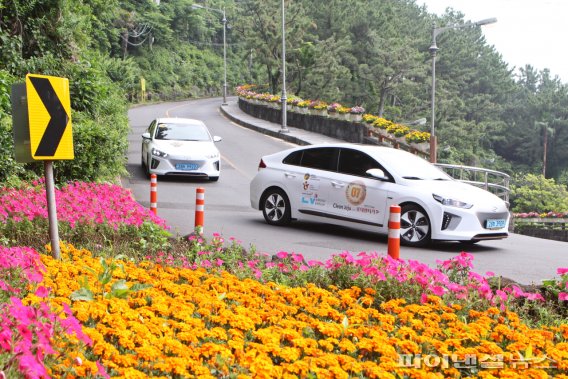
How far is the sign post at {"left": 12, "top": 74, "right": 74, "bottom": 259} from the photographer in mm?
6703

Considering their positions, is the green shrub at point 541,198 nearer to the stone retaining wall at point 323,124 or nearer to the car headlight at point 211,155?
the stone retaining wall at point 323,124

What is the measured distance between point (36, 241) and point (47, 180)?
4.73 ft

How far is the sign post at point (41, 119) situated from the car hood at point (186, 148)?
1257cm

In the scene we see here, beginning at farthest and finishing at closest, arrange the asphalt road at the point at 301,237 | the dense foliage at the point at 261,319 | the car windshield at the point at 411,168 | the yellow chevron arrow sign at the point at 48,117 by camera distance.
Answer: the car windshield at the point at 411,168, the asphalt road at the point at 301,237, the yellow chevron arrow sign at the point at 48,117, the dense foliage at the point at 261,319

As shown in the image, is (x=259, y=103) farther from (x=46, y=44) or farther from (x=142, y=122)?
(x=46, y=44)

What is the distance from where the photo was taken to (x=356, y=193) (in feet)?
39.5

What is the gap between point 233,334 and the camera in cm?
484

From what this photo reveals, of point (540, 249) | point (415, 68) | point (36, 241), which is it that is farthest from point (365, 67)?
point (36, 241)

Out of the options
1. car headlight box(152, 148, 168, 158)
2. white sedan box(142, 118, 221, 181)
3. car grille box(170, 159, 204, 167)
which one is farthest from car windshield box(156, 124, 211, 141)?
car grille box(170, 159, 204, 167)

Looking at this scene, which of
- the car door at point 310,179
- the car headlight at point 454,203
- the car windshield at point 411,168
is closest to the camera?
the car headlight at point 454,203

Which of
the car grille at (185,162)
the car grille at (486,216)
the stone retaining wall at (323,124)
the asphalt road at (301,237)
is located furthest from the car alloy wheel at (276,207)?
the stone retaining wall at (323,124)

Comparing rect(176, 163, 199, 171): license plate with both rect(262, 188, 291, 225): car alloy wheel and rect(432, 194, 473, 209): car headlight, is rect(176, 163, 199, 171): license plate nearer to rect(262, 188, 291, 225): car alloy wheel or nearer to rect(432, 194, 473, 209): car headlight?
rect(262, 188, 291, 225): car alloy wheel

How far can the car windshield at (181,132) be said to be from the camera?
20.4m

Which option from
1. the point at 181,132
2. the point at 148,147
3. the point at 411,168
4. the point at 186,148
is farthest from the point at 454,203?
the point at 181,132
